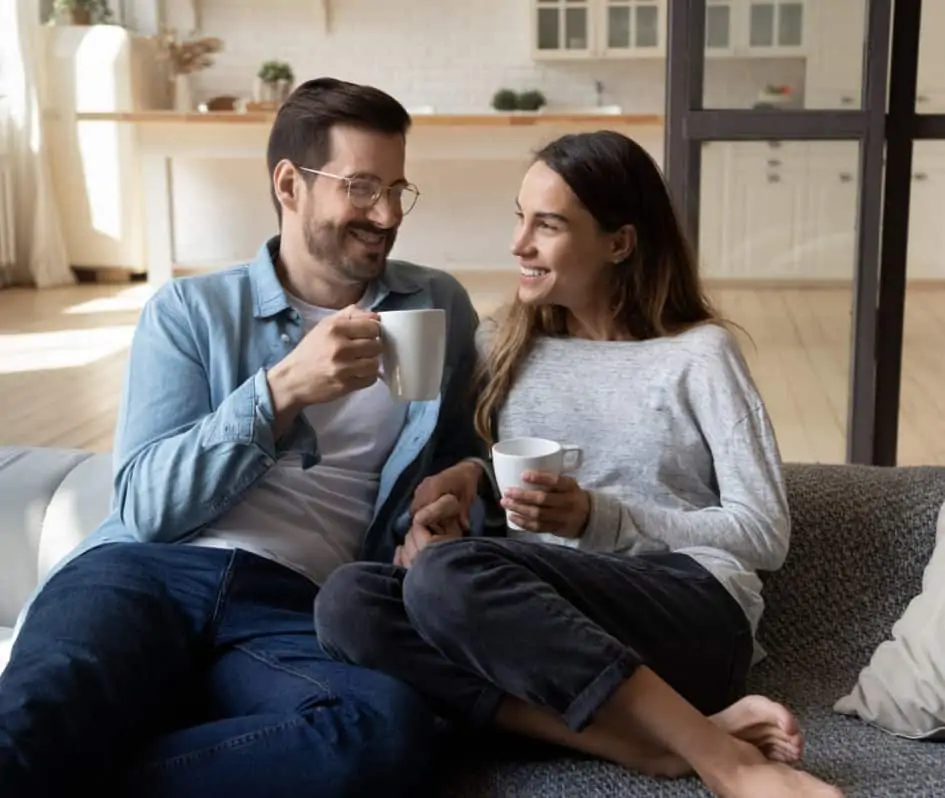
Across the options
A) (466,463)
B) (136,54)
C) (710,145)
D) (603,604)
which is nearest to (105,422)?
(710,145)

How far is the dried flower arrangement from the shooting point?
6477 mm

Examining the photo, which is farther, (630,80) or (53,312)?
(630,80)

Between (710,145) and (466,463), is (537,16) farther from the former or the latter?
(466,463)

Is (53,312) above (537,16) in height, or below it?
below

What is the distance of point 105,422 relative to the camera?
363 centimetres

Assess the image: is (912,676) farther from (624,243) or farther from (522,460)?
(624,243)

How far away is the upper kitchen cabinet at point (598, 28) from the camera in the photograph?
22.0 ft

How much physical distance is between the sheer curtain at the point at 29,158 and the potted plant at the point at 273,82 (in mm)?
1116

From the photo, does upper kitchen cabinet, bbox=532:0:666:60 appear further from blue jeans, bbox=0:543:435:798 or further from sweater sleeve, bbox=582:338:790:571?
blue jeans, bbox=0:543:435:798

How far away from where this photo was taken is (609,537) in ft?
4.66

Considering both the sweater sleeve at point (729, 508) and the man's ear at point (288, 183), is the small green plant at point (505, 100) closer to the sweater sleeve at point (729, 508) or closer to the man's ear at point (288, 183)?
the man's ear at point (288, 183)

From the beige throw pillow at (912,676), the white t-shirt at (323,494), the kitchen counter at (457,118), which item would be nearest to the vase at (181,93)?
the kitchen counter at (457,118)

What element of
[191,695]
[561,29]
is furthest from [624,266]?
[561,29]

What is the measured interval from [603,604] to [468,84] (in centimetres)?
607
